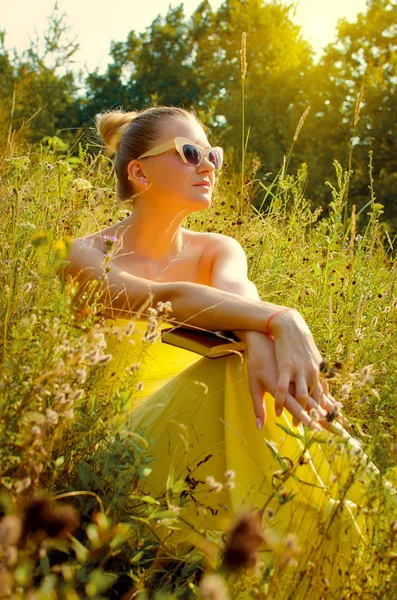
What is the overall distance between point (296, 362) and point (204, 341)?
0.32m

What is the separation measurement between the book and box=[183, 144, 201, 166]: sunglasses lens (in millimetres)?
1063

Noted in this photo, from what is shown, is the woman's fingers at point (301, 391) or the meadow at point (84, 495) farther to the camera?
the woman's fingers at point (301, 391)

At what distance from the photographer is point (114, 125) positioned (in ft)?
12.0

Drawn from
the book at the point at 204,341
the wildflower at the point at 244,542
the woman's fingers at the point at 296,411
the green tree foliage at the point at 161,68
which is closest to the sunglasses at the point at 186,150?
the book at the point at 204,341

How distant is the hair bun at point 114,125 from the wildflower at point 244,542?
2.74 meters

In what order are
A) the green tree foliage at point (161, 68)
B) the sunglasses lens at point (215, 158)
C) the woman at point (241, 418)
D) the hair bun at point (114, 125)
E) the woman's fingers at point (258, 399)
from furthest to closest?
the green tree foliage at point (161, 68), the hair bun at point (114, 125), the sunglasses lens at point (215, 158), the woman's fingers at point (258, 399), the woman at point (241, 418)

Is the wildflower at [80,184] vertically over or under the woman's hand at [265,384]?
over

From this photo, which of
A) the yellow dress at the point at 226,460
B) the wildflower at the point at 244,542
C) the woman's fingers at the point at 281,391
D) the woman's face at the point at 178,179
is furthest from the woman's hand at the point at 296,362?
the woman's face at the point at 178,179

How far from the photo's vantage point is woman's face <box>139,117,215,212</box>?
311cm

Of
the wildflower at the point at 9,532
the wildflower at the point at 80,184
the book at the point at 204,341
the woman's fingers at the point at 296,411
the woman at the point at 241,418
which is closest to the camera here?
the wildflower at the point at 9,532

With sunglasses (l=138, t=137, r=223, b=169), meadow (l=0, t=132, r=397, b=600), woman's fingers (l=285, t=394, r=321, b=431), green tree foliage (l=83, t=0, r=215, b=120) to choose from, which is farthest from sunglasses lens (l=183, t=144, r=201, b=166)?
green tree foliage (l=83, t=0, r=215, b=120)

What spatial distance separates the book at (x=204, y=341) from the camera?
220 centimetres

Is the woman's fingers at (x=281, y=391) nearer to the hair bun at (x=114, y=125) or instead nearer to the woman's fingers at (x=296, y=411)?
the woman's fingers at (x=296, y=411)

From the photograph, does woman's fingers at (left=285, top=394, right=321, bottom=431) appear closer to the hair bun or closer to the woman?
the woman
